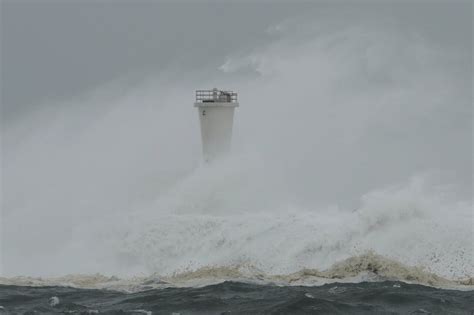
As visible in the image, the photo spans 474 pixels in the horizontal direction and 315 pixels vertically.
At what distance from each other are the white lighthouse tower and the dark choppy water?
11356 mm

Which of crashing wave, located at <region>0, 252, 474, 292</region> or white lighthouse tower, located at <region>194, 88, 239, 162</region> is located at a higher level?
white lighthouse tower, located at <region>194, 88, 239, 162</region>

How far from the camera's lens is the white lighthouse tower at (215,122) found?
116 feet

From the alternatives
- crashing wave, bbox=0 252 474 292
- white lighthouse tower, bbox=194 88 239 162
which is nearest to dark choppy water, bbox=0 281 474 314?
crashing wave, bbox=0 252 474 292

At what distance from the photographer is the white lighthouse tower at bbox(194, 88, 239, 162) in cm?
3538

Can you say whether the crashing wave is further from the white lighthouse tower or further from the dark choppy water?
the white lighthouse tower

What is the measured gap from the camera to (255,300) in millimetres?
23344

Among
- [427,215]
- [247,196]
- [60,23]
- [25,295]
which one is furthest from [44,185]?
[60,23]

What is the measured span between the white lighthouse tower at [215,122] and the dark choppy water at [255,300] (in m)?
11.4

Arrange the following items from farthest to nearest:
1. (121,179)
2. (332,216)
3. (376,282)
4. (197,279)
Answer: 1. (121,179)
2. (332,216)
3. (197,279)
4. (376,282)

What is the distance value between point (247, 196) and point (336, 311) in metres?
12.6

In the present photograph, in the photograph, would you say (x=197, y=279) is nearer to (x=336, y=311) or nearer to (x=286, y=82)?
(x=336, y=311)

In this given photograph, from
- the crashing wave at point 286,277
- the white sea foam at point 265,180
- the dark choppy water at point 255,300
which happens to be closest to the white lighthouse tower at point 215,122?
the white sea foam at point 265,180

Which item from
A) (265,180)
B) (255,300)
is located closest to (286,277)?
(255,300)

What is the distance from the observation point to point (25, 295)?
24938 millimetres
